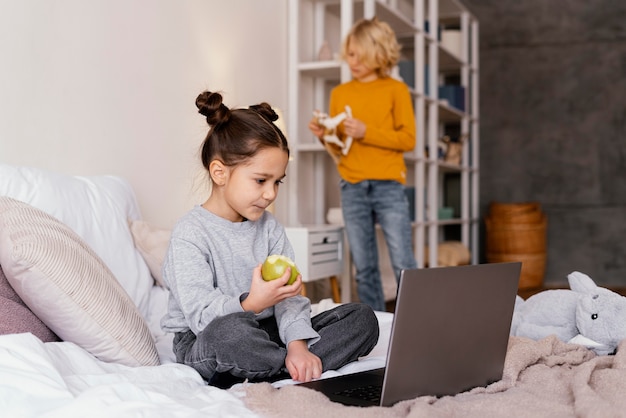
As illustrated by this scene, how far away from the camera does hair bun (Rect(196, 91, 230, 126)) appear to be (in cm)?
173

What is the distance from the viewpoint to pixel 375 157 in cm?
332

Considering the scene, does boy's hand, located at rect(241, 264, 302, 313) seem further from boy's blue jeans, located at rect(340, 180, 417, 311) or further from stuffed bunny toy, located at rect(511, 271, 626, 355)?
boy's blue jeans, located at rect(340, 180, 417, 311)

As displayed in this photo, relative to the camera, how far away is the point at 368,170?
10.9ft

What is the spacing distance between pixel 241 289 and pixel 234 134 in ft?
A: 1.16

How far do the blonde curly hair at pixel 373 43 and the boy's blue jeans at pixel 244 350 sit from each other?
1.82 m

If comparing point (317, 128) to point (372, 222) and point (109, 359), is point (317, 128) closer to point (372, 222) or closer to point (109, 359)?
point (372, 222)

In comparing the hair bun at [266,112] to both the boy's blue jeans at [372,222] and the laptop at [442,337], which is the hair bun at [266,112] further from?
the boy's blue jeans at [372,222]

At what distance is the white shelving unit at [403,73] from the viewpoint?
397 cm

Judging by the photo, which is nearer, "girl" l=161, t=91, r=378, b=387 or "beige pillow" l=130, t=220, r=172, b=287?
"girl" l=161, t=91, r=378, b=387

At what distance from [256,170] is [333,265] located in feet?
6.57

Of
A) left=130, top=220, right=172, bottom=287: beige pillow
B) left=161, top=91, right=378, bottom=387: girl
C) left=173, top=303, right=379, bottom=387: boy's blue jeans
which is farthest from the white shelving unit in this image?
left=173, top=303, right=379, bottom=387: boy's blue jeans

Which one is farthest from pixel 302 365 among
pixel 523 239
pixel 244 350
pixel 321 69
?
pixel 523 239

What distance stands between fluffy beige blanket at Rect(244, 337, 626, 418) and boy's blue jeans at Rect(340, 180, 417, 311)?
187 centimetres

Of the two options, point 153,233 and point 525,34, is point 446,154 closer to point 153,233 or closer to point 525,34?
point 525,34
